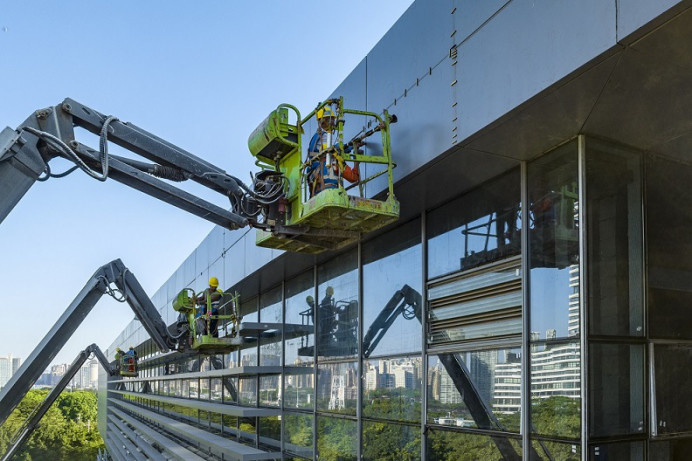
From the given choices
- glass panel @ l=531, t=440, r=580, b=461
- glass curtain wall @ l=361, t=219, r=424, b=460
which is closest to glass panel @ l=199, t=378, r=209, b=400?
glass curtain wall @ l=361, t=219, r=424, b=460

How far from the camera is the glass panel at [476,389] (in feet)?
23.1

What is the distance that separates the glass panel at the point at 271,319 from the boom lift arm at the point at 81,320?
131 inches

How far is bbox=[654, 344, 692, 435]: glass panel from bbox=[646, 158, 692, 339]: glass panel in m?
0.18

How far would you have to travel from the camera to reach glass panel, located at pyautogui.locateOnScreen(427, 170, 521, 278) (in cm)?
745

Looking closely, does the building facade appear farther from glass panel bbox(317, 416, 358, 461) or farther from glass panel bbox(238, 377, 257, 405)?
glass panel bbox(238, 377, 257, 405)

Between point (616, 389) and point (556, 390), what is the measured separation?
55 cm

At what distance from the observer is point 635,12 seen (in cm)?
461

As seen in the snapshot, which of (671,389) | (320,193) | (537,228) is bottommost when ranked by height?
(671,389)

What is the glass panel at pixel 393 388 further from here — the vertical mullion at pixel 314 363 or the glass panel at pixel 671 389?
the glass panel at pixel 671 389

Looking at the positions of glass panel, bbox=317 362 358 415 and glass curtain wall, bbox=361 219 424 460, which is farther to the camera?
glass panel, bbox=317 362 358 415

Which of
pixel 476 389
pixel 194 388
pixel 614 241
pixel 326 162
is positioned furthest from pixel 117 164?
pixel 194 388

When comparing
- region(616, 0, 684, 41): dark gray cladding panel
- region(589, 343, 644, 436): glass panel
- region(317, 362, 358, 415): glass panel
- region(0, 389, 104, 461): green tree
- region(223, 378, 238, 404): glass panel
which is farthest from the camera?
region(0, 389, 104, 461): green tree

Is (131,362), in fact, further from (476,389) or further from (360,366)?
(476,389)

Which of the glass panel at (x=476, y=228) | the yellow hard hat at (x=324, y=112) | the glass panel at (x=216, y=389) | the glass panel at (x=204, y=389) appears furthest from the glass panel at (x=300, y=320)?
the glass panel at (x=204, y=389)
